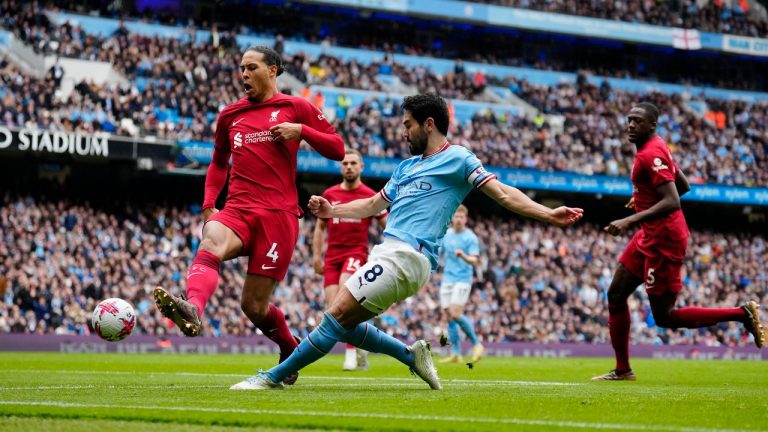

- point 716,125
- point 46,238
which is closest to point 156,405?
point 46,238

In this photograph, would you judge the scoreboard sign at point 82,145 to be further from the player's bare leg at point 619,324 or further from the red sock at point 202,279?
the red sock at point 202,279

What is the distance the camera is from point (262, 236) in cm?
874

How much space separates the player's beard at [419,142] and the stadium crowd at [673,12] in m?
38.7

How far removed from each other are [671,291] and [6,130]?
21.9 meters

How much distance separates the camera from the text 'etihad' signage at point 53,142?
91.5 feet

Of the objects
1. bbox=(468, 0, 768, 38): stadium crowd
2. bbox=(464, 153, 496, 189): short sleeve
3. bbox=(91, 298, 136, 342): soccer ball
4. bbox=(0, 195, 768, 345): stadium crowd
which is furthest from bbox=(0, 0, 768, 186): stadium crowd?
bbox=(464, 153, 496, 189): short sleeve

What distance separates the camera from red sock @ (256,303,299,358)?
9.29 metres

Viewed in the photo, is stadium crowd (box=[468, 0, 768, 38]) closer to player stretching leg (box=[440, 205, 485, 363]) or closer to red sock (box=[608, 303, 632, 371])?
player stretching leg (box=[440, 205, 485, 363])

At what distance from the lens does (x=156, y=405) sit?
685cm

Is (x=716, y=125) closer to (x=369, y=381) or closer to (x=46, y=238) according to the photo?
(x=46, y=238)

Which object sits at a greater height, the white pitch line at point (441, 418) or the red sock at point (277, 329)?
the white pitch line at point (441, 418)

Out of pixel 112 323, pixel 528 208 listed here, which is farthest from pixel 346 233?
pixel 528 208

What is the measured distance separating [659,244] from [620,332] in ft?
3.84

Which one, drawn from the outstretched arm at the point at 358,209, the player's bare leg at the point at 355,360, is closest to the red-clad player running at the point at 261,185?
the outstretched arm at the point at 358,209
